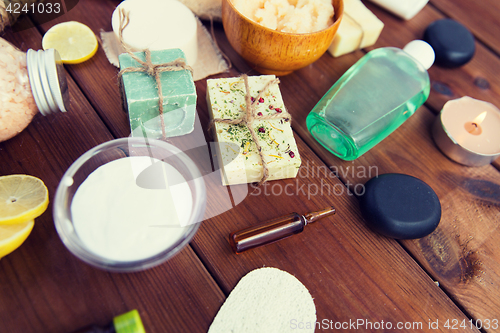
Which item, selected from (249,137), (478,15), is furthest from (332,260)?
(478,15)

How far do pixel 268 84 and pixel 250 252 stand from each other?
0.31 meters

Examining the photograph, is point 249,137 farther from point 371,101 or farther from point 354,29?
point 354,29

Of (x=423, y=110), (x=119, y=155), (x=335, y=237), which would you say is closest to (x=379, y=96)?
(x=423, y=110)

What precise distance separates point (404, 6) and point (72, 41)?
2.57 feet

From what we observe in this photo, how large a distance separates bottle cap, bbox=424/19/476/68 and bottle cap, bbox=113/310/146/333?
2.78 ft

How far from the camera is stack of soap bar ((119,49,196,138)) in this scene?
1.80 ft

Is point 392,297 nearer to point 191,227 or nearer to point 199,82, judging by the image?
point 191,227

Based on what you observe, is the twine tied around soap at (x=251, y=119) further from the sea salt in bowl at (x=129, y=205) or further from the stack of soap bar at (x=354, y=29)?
the stack of soap bar at (x=354, y=29)

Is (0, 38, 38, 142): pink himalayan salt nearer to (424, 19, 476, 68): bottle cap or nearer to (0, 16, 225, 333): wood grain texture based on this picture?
(0, 16, 225, 333): wood grain texture

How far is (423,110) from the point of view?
780 millimetres

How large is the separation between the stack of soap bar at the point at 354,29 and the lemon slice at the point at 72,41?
526mm

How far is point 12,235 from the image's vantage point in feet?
1.59

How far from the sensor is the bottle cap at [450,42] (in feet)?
2.67

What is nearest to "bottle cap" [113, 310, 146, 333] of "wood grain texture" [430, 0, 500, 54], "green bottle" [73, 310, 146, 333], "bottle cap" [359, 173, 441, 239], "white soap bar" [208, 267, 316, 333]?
"green bottle" [73, 310, 146, 333]
